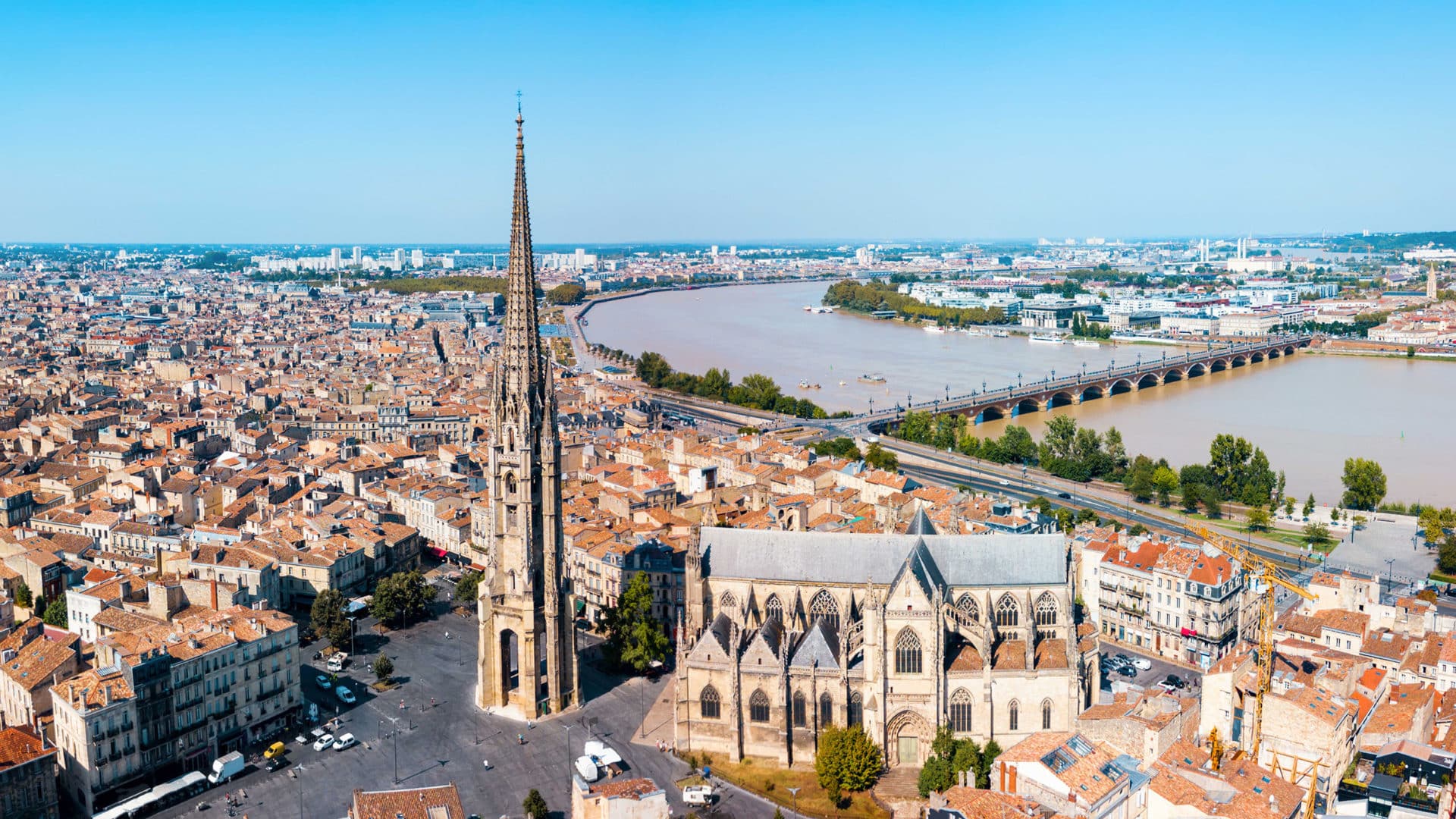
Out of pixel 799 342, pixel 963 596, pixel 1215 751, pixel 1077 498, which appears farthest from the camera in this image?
pixel 799 342

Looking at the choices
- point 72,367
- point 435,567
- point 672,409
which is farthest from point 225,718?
point 72,367

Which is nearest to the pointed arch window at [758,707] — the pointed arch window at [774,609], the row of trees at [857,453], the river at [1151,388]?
the pointed arch window at [774,609]

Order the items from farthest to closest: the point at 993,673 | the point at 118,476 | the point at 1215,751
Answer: the point at 118,476, the point at 993,673, the point at 1215,751

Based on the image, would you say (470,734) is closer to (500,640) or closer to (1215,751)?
(500,640)

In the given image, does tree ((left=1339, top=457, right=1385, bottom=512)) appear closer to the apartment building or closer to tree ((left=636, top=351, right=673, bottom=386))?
the apartment building

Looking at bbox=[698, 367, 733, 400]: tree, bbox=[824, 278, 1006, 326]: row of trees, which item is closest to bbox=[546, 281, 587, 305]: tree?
bbox=[824, 278, 1006, 326]: row of trees

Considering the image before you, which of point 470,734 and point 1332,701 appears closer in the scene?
point 1332,701

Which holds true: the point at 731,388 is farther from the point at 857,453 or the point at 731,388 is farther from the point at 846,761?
the point at 846,761

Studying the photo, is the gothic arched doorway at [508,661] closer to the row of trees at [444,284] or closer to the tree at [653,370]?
the tree at [653,370]
